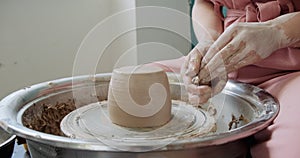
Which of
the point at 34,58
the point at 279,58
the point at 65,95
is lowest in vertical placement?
the point at 34,58

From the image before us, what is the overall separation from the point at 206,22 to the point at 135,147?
22.0 inches

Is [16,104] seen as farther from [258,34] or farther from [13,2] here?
[13,2]

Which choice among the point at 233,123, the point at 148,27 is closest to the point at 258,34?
the point at 233,123

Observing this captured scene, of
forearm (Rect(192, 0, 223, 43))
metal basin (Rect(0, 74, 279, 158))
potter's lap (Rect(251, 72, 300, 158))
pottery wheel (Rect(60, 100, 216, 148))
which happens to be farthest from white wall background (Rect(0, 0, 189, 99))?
potter's lap (Rect(251, 72, 300, 158))

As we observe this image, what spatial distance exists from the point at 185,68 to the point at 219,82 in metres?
0.09

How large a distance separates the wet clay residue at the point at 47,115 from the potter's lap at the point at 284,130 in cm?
43

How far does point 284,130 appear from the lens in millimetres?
603

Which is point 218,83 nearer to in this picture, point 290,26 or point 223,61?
point 223,61

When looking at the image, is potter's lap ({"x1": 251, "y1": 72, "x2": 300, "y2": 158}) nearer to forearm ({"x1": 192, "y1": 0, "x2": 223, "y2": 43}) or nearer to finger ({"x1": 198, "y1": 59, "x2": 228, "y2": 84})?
finger ({"x1": 198, "y1": 59, "x2": 228, "y2": 84})

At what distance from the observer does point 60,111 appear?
916 millimetres

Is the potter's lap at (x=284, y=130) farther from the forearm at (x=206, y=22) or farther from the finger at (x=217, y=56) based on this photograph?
the forearm at (x=206, y=22)

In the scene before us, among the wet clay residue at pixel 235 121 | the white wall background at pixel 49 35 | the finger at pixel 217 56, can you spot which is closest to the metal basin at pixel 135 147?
the wet clay residue at pixel 235 121

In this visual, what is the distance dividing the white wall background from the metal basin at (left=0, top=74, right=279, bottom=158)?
74 cm

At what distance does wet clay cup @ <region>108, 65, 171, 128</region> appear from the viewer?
28.8 inches
